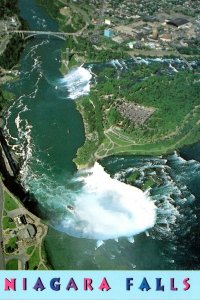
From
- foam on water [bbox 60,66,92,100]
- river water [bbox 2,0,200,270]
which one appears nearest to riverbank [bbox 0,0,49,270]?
river water [bbox 2,0,200,270]

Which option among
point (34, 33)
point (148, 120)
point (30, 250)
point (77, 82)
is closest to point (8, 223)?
point (30, 250)

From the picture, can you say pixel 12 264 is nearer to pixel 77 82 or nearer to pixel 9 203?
pixel 9 203

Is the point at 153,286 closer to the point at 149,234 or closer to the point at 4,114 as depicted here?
the point at 149,234

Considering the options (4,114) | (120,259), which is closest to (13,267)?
(120,259)

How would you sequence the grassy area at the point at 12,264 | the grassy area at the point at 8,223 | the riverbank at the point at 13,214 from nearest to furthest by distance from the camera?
the grassy area at the point at 12,264 < the riverbank at the point at 13,214 < the grassy area at the point at 8,223

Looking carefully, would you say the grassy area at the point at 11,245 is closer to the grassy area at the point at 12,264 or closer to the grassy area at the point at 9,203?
the grassy area at the point at 12,264

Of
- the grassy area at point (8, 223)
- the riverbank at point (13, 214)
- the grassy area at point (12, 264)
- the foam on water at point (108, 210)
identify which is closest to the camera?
the grassy area at point (12, 264)

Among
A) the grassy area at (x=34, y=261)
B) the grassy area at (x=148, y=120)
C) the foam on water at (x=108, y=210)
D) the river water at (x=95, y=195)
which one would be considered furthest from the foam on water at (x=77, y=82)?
the grassy area at (x=34, y=261)
